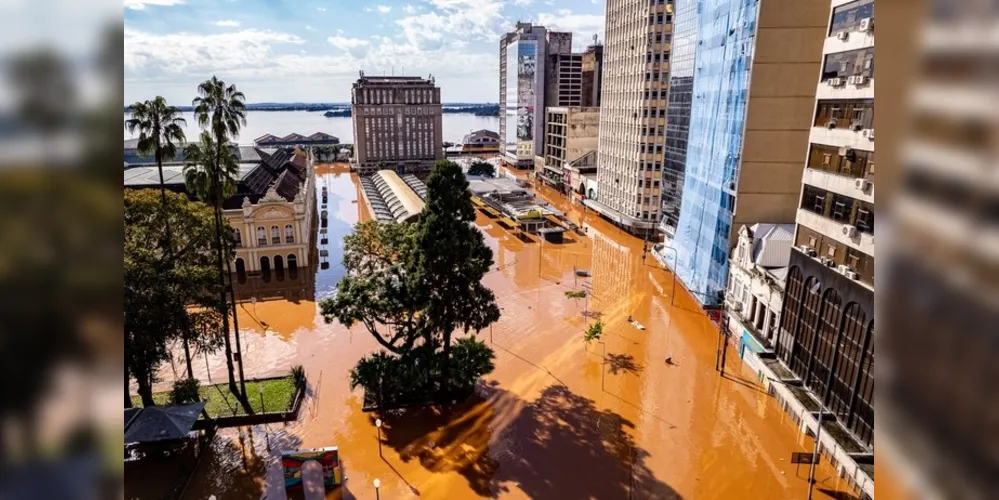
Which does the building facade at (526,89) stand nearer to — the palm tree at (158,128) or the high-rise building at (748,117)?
the high-rise building at (748,117)

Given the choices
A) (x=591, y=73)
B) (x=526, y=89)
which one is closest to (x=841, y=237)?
(x=526, y=89)

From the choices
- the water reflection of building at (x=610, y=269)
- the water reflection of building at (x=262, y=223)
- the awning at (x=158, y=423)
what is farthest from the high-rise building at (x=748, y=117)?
the awning at (x=158, y=423)

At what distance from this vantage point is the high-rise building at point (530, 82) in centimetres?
10444

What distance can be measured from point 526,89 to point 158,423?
307 ft

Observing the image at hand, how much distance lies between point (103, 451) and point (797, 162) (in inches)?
1613

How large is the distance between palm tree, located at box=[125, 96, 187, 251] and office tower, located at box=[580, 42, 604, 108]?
315 ft

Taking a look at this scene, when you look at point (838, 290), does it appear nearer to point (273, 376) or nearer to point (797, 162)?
point (797, 162)

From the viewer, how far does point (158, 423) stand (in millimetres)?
21562

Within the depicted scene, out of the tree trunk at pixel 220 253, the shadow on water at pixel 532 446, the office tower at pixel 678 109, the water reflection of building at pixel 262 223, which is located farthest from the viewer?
the office tower at pixel 678 109

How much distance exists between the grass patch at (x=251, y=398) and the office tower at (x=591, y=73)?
313ft

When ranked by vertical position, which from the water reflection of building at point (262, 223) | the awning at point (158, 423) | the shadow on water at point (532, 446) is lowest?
the shadow on water at point (532, 446)

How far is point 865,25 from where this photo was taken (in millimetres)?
21984

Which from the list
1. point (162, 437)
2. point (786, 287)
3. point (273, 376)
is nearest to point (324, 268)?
point (273, 376)

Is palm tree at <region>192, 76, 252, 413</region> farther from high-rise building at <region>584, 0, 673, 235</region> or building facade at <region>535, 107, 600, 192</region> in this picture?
building facade at <region>535, 107, 600, 192</region>
